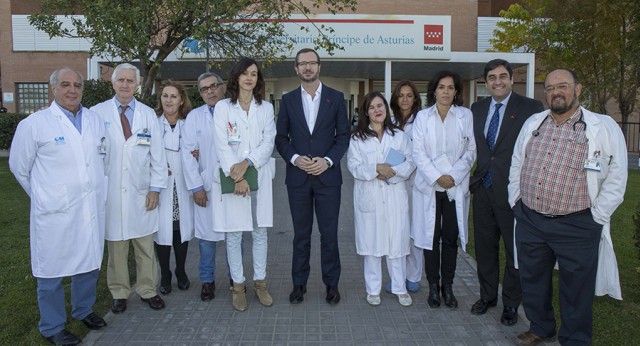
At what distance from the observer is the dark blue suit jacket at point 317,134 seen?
16.4ft

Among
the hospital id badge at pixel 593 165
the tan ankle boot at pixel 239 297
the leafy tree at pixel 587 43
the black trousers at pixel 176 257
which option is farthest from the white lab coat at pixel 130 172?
the leafy tree at pixel 587 43

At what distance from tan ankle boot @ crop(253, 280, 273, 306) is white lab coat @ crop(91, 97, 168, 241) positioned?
1.20m

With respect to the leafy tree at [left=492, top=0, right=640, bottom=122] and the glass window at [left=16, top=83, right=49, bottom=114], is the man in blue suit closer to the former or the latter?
the leafy tree at [left=492, top=0, right=640, bottom=122]

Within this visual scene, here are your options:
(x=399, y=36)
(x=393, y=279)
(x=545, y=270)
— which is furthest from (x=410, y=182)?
(x=399, y=36)

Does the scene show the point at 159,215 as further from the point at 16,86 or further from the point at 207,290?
the point at 16,86

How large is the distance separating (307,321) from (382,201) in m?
1.34

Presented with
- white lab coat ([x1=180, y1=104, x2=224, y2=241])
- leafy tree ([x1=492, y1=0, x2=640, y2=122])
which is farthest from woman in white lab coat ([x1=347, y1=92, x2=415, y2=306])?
leafy tree ([x1=492, y1=0, x2=640, y2=122])

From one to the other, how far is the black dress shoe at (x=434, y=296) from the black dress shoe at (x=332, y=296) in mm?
900

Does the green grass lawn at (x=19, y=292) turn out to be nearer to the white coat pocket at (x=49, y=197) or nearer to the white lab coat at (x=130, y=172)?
the white lab coat at (x=130, y=172)

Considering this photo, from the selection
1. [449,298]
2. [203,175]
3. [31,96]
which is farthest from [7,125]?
[449,298]

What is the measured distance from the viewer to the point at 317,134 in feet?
16.4

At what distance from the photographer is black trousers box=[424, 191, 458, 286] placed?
4.95 m

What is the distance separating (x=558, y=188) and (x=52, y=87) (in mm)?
4097

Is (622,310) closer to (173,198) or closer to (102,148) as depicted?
(173,198)
